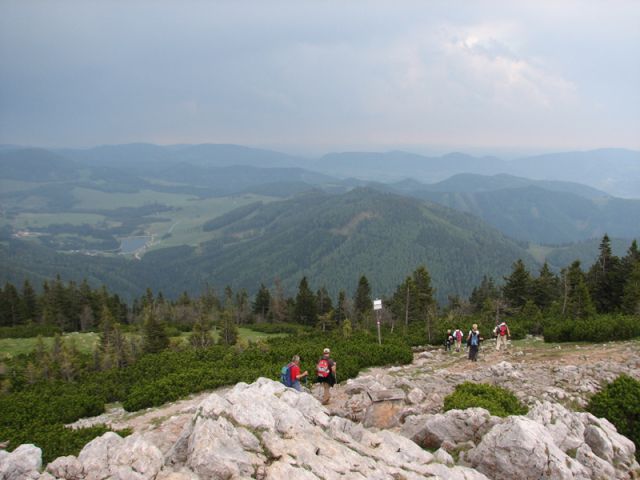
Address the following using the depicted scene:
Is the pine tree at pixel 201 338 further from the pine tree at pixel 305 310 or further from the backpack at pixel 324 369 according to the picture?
the pine tree at pixel 305 310

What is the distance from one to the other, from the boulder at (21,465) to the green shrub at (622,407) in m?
16.1

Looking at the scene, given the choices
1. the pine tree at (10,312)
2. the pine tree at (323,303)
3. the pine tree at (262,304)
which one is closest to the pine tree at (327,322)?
the pine tree at (323,303)

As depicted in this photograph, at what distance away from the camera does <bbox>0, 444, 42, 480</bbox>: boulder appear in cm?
948

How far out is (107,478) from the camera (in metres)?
8.90

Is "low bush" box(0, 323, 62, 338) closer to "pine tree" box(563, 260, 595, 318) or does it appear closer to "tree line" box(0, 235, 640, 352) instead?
"tree line" box(0, 235, 640, 352)

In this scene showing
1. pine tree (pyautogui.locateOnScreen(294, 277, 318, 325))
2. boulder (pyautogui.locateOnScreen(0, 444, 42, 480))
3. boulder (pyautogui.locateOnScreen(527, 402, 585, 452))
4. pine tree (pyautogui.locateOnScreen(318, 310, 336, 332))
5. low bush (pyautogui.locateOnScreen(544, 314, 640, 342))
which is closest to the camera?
boulder (pyautogui.locateOnScreen(0, 444, 42, 480))

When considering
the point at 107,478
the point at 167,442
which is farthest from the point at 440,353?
the point at 107,478

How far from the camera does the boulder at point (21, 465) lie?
31.1 feet

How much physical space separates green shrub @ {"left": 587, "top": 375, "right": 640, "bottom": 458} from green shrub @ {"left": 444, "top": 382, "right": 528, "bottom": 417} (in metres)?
2.32

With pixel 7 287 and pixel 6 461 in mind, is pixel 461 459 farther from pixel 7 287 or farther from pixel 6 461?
pixel 7 287

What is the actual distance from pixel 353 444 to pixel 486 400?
5.81 m

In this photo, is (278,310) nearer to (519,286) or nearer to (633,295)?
(519,286)

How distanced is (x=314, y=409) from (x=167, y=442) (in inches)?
171

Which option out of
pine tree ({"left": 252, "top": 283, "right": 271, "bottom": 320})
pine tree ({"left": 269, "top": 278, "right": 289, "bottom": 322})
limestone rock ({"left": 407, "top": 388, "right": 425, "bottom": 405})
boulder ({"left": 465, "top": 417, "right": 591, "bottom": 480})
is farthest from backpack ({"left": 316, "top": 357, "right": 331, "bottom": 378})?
pine tree ({"left": 252, "top": 283, "right": 271, "bottom": 320})
